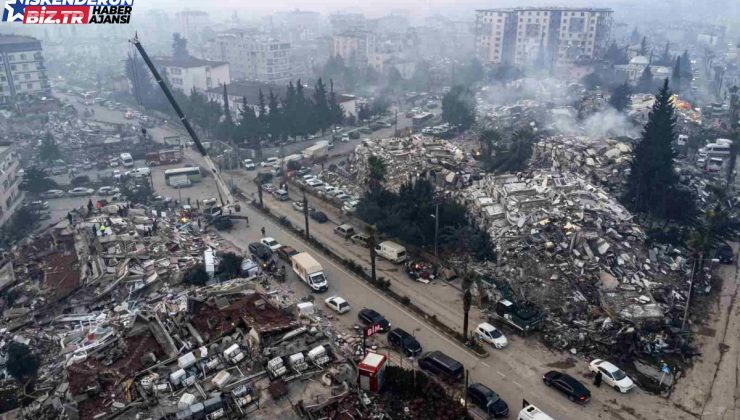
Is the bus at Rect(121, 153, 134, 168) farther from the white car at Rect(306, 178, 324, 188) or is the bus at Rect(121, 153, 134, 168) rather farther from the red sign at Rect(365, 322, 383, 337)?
the red sign at Rect(365, 322, 383, 337)

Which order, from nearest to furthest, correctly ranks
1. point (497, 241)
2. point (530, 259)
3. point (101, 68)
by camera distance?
point (530, 259) < point (497, 241) < point (101, 68)

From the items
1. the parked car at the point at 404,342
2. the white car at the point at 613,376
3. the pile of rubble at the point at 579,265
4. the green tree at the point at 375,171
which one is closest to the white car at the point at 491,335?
the pile of rubble at the point at 579,265

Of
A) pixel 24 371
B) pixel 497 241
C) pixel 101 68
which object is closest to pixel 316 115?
pixel 497 241

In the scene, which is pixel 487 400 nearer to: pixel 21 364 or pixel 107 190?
pixel 21 364

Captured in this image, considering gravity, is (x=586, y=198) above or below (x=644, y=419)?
above

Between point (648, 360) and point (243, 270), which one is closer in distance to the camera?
point (648, 360)

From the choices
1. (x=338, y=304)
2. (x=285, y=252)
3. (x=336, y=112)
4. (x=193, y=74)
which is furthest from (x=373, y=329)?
(x=193, y=74)

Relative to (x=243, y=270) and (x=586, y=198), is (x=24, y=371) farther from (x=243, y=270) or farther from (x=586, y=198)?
(x=586, y=198)
